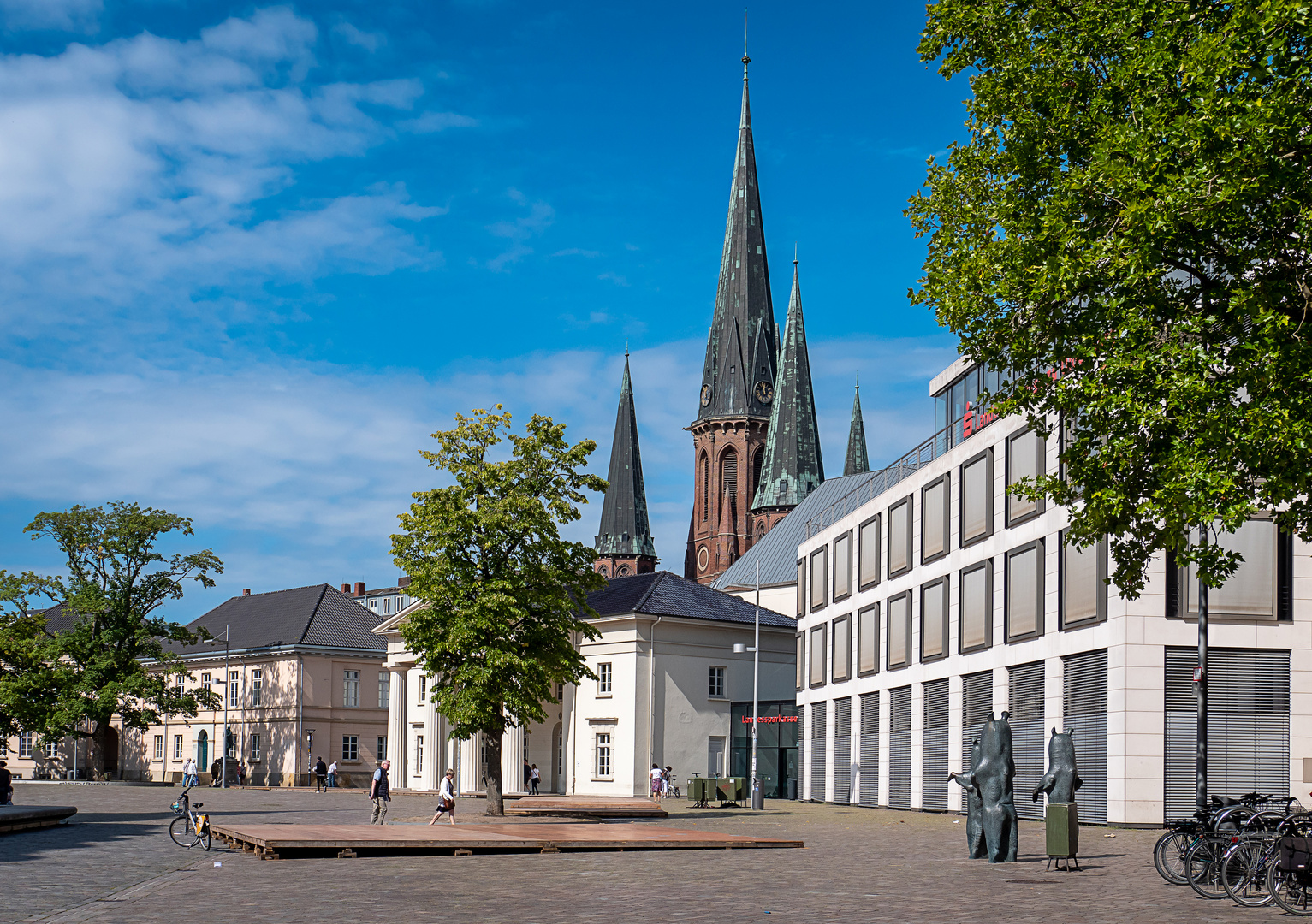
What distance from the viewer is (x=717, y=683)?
6738cm

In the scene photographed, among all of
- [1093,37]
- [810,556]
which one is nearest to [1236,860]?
[1093,37]

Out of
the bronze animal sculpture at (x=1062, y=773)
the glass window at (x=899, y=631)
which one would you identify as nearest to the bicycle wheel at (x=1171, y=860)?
the bronze animal sculpture at (x=1062, y=773)

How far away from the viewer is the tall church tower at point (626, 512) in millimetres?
143625

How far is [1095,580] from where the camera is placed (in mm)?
37719

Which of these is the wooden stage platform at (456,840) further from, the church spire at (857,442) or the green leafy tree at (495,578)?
the church spire at (857,442)

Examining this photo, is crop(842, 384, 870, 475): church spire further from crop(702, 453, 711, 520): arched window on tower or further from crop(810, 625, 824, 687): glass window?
crop(810, 625, 824, 687): glass window

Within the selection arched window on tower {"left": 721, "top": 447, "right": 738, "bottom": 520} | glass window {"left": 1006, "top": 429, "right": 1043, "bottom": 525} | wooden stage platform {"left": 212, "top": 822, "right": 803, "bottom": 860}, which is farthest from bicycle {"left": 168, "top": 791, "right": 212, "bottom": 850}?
arched window on tower {"left": 721, "top": 447, "right": 738, "bottom": 520}

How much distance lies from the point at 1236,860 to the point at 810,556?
162 ft

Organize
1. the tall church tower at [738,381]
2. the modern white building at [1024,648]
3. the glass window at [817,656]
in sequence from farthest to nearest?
the tall church tower at [738,381] < the glass window at [817,656] < the modern white building at [1024,648]

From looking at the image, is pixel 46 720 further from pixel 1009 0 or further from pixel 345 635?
pixel 1009 0

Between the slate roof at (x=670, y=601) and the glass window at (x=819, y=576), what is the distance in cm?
343

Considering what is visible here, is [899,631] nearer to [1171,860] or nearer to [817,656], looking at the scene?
[817,656]

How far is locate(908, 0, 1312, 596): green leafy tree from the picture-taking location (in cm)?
1678

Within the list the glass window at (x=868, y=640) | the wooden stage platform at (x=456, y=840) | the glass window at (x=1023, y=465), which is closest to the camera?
the wooden stage platform at (x=456, y=840)
